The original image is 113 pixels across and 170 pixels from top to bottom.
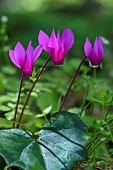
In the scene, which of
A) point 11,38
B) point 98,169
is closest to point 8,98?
point 98,169

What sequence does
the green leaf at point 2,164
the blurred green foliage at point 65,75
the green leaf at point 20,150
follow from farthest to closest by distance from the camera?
the blurred green foliage at point 65,75, the green leaf at point 2,164, the green leaf at point 20,150

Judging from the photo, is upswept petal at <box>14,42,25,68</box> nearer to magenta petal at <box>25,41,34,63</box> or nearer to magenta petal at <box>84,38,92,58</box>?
magenta petal at <box>25,41,34,63</box>

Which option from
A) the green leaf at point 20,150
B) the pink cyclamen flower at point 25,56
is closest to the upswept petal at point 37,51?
the pink cyclamen flower at point 25,56

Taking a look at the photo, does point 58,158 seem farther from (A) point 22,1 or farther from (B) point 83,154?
(A) point 22,1

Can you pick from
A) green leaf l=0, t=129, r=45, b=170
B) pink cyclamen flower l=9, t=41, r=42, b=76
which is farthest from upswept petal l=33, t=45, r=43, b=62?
green leaf l=0, t=129, r=45, b=170

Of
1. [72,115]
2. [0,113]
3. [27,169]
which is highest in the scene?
[72,115]

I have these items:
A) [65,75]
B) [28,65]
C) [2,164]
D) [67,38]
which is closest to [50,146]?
[2,164]

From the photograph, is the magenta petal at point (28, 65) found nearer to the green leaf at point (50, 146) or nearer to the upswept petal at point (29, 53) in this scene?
the upswept petal at point (29, 53)

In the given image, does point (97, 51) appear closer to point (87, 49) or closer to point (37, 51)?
point (87, 49)
